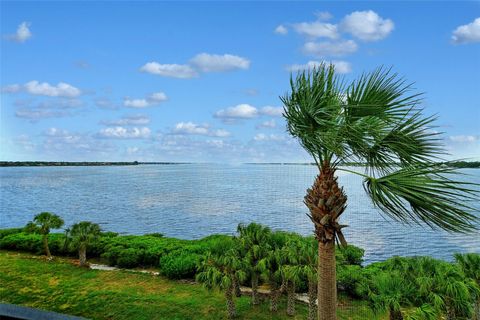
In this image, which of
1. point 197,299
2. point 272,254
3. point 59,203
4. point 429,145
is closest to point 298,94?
point 429,145

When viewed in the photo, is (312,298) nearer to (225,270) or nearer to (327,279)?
(225,270)

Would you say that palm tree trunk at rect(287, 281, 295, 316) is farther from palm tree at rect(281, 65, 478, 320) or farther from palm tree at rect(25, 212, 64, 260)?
palm tree at rect(25, 212, 64, 260)

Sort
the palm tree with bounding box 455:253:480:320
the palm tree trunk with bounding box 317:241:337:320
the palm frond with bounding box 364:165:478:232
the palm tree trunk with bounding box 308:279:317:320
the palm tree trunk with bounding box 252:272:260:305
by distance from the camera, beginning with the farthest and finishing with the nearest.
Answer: the palm tree trunk with bounding box 252:272:260:305 < the palm tree trunk with bounding box 308:279:317:320 < the palm tree with bounding box 455:253:480:320 < the palm tree trunk with bounding box 317:241:337:320 < the palm frond with bounding box 364:165:478:232

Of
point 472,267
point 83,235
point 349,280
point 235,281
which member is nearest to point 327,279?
point 472,267

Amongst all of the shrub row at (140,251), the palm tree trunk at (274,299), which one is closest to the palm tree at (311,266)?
the palm tree trunk at (274,299)

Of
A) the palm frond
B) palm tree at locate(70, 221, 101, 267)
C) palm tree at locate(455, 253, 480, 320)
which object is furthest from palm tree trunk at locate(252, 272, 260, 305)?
palm tree at locate(70, 221, 101, 267)

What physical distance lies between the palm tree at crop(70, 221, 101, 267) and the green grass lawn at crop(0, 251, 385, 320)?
89 cm

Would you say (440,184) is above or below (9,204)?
above

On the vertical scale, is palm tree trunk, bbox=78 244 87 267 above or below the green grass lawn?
above

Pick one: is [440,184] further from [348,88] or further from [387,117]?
[348,88]

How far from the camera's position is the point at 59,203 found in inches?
2972

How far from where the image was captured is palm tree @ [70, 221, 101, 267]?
22906 mm

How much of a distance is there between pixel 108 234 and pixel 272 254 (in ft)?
68.7

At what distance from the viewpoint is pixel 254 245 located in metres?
15.4
